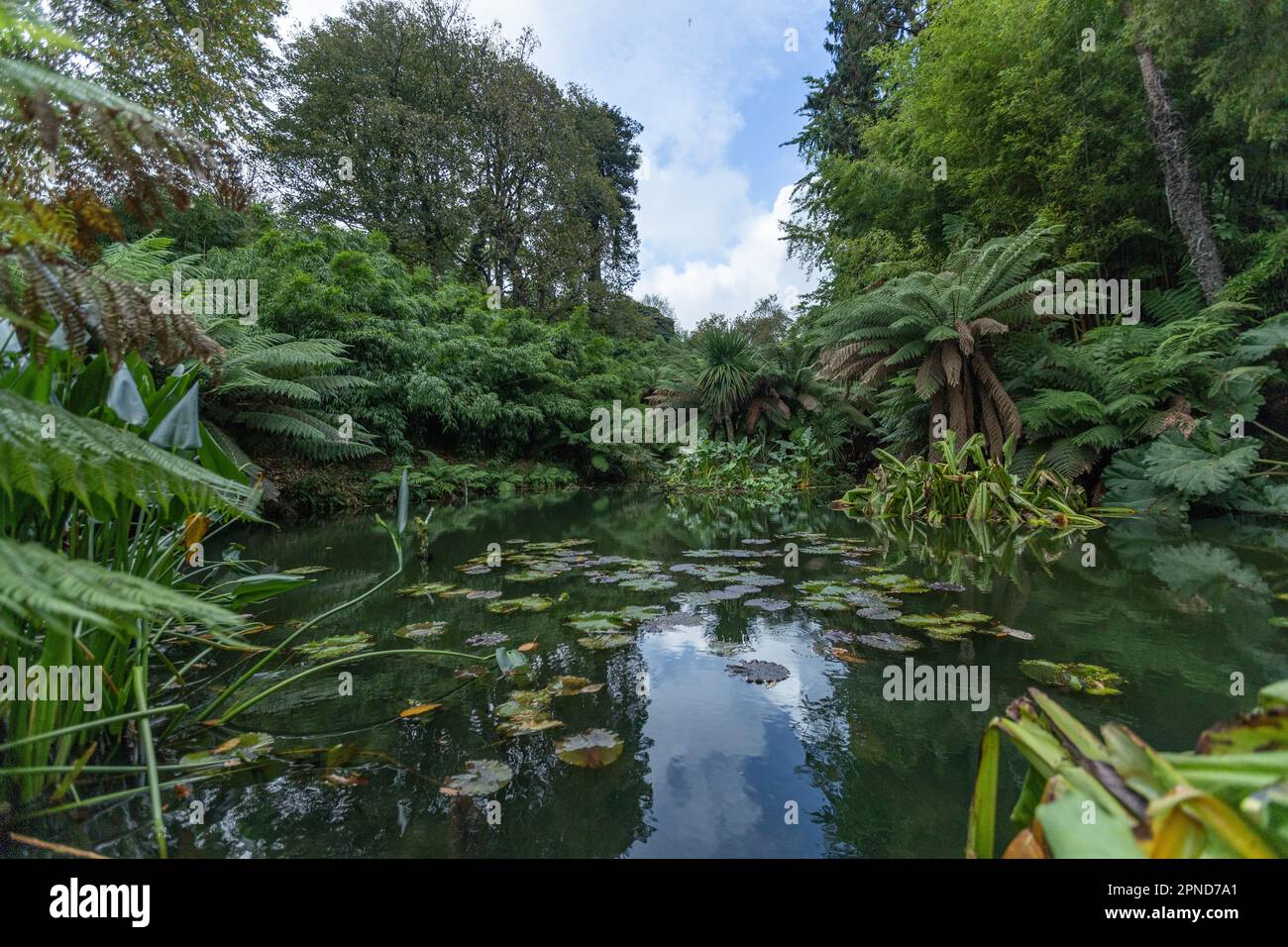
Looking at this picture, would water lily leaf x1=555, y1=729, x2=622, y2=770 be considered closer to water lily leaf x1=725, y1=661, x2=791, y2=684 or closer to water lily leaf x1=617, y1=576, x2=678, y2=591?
water lily leaf x1=725, y1=661, x2=791, y2=684

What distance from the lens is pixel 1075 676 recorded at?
4.65ft

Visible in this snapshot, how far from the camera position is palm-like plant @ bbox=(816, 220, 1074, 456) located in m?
5.21

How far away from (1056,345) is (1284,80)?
7.43 feet

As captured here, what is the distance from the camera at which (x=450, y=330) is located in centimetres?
791

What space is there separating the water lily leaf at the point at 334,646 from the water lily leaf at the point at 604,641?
27.4 inches

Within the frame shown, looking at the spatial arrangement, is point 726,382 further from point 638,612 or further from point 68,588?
point 68,588

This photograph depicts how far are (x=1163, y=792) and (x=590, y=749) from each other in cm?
94

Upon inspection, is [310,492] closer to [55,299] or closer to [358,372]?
[358,372]

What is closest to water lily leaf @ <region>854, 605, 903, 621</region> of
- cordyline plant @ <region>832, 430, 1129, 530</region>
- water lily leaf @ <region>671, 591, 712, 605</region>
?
water lily leaf @ <region>671, 591, 712, 605</region>

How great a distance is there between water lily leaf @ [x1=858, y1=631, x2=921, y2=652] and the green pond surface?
0.03 m

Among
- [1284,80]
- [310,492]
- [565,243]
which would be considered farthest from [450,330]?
[1284,80]

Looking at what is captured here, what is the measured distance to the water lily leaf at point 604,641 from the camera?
5.74 ft

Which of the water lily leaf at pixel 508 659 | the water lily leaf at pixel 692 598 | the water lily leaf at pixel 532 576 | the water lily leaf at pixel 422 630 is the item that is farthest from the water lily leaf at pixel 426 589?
the water lily leaf at pixel 508 659

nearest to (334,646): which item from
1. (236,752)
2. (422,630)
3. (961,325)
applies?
(422,630)
